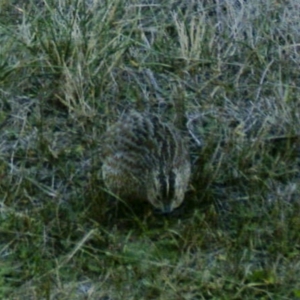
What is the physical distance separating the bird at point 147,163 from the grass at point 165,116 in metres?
0.13

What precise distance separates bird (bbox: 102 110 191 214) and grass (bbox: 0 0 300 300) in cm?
13

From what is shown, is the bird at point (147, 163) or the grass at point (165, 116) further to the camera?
the bird at point (147, 163)

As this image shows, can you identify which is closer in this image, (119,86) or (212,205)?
(212,205)

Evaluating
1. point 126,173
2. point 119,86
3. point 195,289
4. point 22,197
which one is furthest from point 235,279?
point 119,86

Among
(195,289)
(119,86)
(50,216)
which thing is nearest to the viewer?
(195,289)

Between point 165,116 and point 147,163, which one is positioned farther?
point 165,116

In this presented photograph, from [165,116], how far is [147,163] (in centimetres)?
88

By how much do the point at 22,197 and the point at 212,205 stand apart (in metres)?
0.98

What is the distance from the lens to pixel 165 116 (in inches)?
312

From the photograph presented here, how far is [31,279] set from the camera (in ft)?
22.3

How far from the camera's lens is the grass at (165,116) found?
6.82 metres

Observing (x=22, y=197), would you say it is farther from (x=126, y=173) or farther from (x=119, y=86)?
(x=119, y=86)

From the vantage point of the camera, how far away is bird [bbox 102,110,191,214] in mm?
6996

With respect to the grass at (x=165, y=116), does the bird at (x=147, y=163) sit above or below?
above
